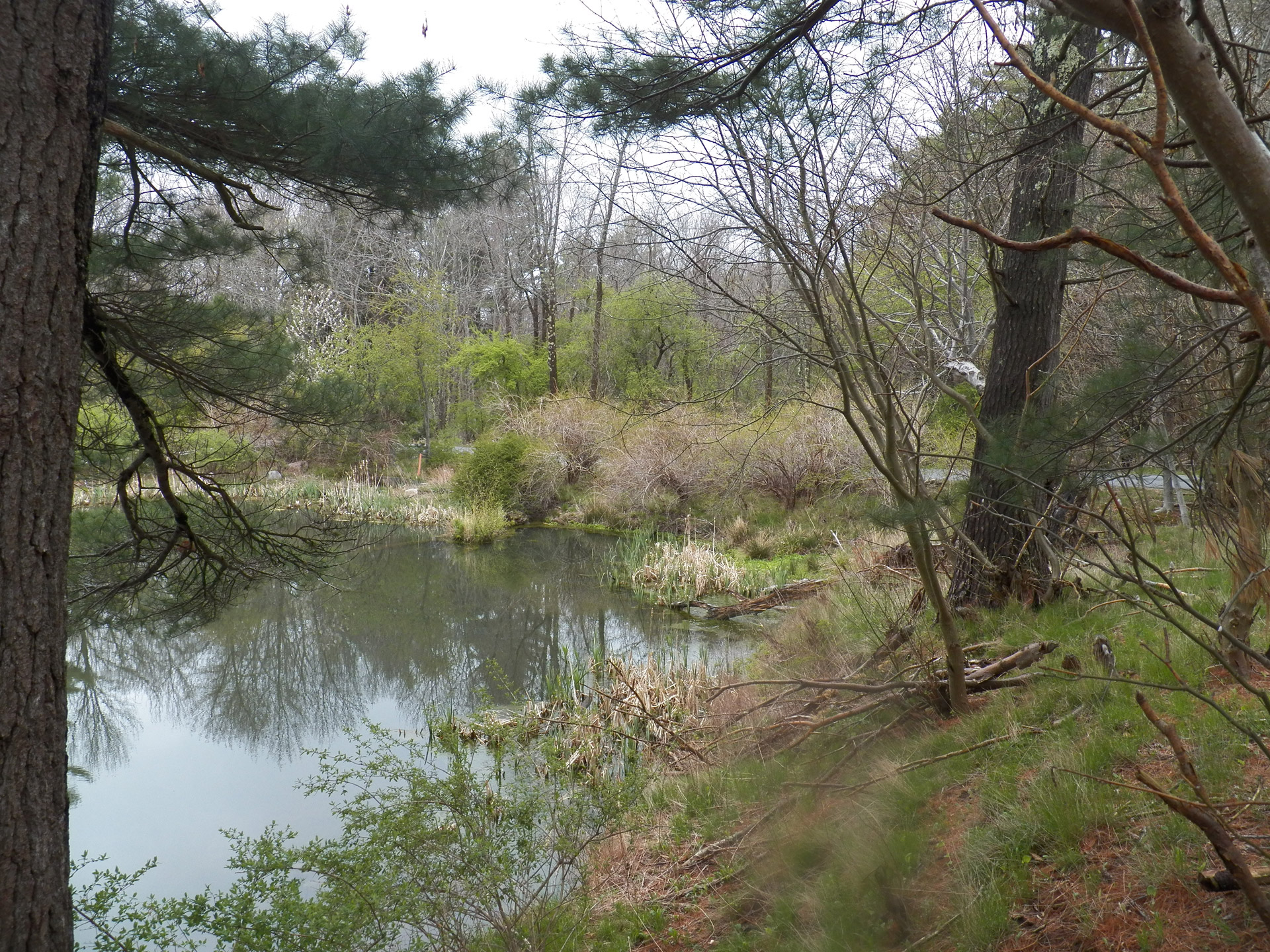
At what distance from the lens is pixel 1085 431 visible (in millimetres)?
2248

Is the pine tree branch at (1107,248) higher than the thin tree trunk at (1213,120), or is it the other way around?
the thin tree trunk at (1213,120)

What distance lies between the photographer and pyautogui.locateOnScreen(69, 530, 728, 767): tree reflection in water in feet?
25.3

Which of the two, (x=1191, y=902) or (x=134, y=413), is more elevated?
(x=134, y=413)

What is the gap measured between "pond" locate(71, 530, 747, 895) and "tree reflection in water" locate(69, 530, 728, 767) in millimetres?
24

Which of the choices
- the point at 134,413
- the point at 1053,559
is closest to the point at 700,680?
the point at 1053,559

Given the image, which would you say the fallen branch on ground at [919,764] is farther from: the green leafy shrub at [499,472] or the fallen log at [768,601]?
the green leafy shrub at [499,472]

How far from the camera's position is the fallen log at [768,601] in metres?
10.1

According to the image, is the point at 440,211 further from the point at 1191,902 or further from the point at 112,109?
the point at 1191,902

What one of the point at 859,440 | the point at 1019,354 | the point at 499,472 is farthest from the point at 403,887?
the point at 499,472

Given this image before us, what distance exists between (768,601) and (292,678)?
532 centimetres

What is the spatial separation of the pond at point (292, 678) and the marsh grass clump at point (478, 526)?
1.98m

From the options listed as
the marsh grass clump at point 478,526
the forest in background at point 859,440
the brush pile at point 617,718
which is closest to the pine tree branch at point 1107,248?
the forest in background at point 859,440

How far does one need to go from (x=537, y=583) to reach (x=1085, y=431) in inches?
435

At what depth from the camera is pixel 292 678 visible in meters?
8.90
